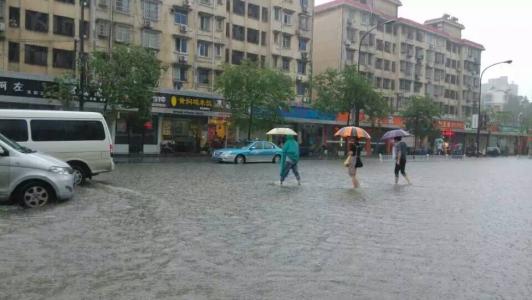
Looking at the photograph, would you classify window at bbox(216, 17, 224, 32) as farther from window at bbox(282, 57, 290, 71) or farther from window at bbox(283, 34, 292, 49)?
window at bbox(282, 57, 290, 71)

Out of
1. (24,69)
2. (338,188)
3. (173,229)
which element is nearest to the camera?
(173,229)

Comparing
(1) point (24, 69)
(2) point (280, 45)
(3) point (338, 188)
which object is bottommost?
(3) point (338, 188)

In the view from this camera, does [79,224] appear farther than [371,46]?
No

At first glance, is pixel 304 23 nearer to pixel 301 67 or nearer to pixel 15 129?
pixel 301 67

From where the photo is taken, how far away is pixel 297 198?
1323 centimetres

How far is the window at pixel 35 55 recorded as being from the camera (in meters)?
34.9

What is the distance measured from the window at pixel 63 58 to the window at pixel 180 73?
8.64 meters

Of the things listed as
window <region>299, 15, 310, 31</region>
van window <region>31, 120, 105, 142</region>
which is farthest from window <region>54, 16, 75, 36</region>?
van window <region>31, 120, 105, 142</region>

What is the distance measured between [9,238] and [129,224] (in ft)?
6.47

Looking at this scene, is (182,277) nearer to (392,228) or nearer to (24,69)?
(392,228)

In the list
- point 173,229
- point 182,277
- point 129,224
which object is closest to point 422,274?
point 182,277

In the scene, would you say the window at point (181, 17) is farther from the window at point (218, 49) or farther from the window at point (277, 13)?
the window at point (277, 13)

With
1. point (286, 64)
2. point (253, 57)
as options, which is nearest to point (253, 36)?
point (253, 57)

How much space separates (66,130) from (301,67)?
4081 centimetres
